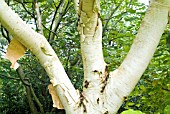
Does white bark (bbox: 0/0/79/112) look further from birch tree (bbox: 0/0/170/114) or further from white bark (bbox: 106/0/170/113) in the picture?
white bark (bbox: 106/0/170/113)

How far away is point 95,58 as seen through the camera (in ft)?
3.00

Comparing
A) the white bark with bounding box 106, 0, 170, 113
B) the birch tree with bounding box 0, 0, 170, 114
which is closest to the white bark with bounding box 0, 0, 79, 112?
the birch tree with bounding box 0, 0, 170, 114

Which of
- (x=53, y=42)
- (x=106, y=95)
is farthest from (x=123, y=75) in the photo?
(x=53, y=42)

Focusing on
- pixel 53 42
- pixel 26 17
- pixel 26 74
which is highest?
pixel 26 17

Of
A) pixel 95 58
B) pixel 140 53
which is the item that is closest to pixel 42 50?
pixel 95 58

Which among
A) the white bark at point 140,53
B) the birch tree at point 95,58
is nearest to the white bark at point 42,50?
the birch tree at point 95,58

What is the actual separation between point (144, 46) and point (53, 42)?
2.00 m

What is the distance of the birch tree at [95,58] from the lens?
→ 84 centimetres

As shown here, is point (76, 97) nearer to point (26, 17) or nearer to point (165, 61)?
point (165, 61)

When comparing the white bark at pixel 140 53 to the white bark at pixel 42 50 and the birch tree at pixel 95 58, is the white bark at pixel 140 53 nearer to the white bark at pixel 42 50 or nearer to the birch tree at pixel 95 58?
the birch tree at pixel 95 58

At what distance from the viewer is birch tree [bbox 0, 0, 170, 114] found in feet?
2.75

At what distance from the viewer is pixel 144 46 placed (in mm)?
838

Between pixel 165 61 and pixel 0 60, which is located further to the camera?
pixel 0 60

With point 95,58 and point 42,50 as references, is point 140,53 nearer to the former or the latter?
point 95,58
